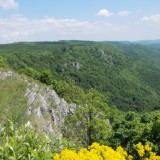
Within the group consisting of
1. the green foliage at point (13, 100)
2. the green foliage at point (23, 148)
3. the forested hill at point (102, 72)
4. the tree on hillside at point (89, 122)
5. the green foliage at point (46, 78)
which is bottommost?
the forested hill at point (102, 72)

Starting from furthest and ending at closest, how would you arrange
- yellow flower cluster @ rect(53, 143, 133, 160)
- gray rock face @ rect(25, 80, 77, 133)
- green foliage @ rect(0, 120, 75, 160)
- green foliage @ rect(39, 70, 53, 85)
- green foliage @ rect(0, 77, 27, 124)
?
green foliage @ rect(39, 70, 53, 85) < gray rock face @ rect(25, 80, 77, 133) < green foliage @ rect(0, 77, 27, 124) < yellow flower cluster @ rect(53, 143, 133, 160) < green foliage @ rect(0, 120, 75, 160)

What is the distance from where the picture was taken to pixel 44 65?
134 m

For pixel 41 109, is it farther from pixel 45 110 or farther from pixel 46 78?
pixel 46 78

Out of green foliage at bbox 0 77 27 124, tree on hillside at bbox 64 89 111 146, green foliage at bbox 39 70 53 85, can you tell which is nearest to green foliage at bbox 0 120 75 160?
green foliage at bbox 0 77 27 124

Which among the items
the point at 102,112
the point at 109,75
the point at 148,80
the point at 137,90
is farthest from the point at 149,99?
the point at 102,112

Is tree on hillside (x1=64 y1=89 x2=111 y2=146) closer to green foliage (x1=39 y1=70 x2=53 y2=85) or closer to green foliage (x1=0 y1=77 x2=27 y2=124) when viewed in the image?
green foliage (x1=0 y1=77 x2=27 y2=124)

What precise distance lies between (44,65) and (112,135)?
118857 millimetres

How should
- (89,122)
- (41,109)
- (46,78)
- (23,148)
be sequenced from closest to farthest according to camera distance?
(23,148) < (41,109) < (89,122) < (46,78)

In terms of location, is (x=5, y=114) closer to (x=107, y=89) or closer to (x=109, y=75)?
(x=107, y=89)

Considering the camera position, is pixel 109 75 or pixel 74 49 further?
pixel 74 49

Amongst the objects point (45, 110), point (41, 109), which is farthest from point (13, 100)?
point (45, 110)

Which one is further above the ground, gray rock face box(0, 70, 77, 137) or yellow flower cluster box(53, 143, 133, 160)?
yellow flower cluster box(53, 143, 133, 160)

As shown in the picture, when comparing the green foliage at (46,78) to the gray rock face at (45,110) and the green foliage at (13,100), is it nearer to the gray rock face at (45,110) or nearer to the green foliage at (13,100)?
the gray rock face at (45,110)

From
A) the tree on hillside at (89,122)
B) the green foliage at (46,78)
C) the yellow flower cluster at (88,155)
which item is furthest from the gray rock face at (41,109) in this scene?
the green foliage at (46,78)
